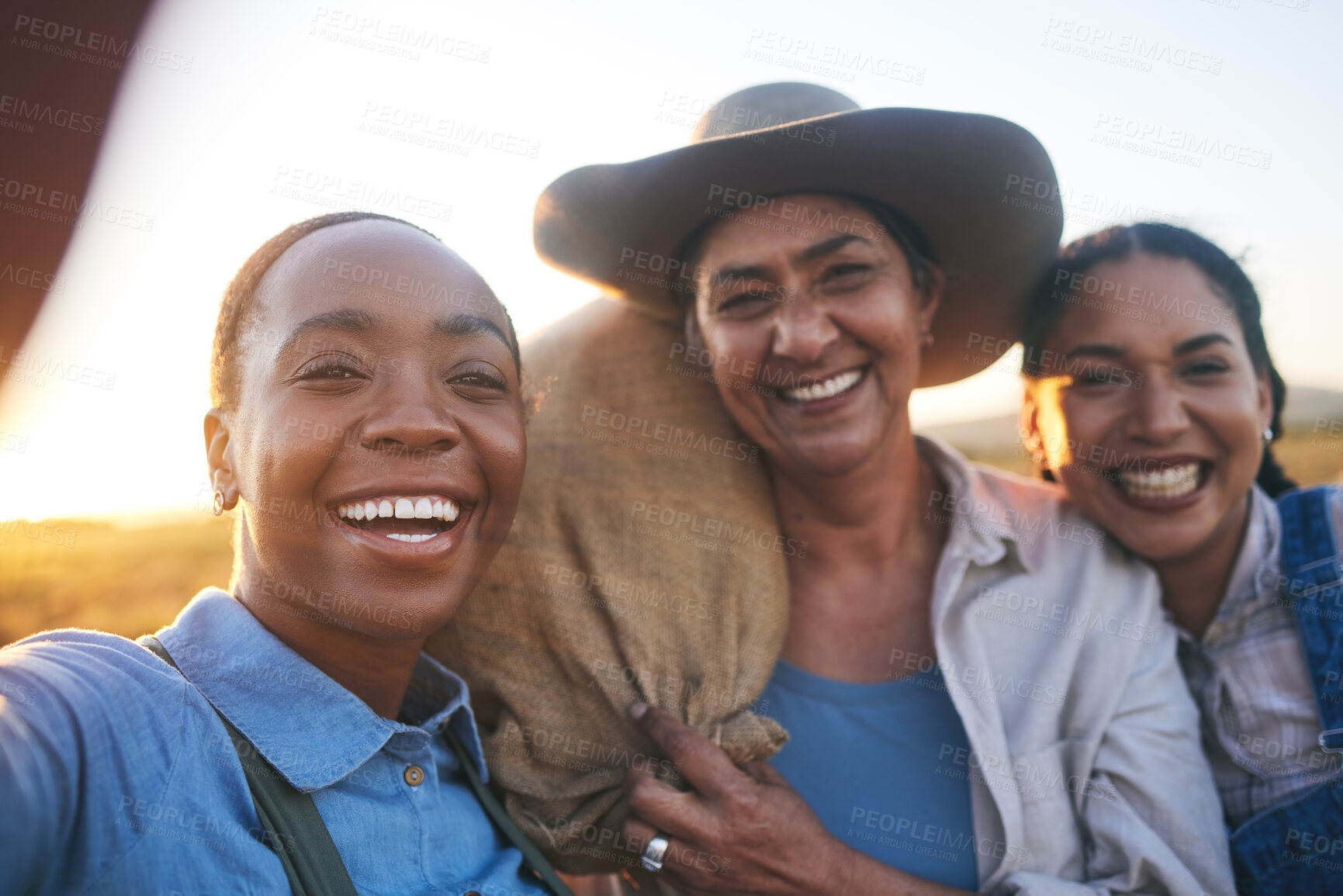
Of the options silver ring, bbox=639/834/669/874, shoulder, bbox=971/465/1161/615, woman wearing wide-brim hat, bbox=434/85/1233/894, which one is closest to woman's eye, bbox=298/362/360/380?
woman wearing wide-brim hat, bbox=434/85/1233/894

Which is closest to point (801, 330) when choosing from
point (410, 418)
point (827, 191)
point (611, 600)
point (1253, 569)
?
point (827, 191)

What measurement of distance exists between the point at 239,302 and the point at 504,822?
1.32 m

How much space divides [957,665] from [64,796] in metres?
2.02

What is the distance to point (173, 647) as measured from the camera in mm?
1507

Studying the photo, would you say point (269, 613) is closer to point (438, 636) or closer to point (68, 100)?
point (438, 636)

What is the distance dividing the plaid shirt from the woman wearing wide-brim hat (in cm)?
11

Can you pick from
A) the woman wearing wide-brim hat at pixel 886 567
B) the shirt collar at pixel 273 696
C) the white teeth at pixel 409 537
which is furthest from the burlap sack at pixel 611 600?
the white teeth at pixel 409 537

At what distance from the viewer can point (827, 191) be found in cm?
244

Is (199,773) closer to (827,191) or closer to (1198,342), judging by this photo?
(827,191)

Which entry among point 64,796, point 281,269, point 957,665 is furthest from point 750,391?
point 64,796

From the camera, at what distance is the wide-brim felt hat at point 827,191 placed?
230cm

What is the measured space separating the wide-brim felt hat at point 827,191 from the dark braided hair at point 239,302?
90 centimetres

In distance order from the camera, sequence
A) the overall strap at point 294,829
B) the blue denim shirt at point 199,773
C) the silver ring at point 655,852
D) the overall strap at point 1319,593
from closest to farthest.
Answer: the blue denim shirt at point 199,773
the overall strap at point 294,829
the silver ring at point 655,852
the overall strap at point 1319,593

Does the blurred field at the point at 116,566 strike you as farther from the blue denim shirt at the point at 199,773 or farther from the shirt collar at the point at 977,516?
the shirt collar at the point at 977,516
